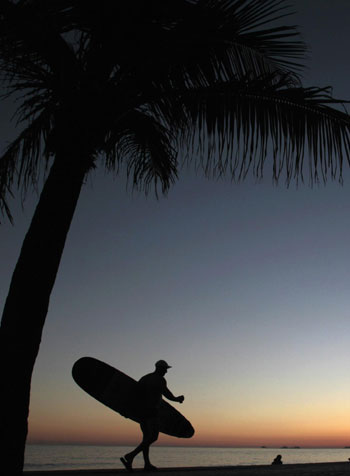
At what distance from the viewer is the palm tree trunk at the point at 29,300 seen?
3018mm

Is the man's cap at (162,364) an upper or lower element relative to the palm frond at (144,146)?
lower

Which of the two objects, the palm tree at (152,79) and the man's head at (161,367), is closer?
the palm tree at (152,79)

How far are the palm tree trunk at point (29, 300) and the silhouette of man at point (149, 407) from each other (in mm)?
3933

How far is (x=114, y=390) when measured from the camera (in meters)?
7.79

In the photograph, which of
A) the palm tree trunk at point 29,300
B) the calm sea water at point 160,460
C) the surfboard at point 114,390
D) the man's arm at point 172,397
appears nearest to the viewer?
the palm tree trunk at point 29,300

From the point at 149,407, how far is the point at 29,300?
13.5ft

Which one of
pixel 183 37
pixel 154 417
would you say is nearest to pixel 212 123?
pixel 183 37

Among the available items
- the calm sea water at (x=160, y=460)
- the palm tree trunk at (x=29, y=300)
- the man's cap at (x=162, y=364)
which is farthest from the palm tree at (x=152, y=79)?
the calm sea water at (x=160, y=460)

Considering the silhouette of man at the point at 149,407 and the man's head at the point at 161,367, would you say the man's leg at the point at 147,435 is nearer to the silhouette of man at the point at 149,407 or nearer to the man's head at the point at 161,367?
the silhouette of man at the point at 149,407

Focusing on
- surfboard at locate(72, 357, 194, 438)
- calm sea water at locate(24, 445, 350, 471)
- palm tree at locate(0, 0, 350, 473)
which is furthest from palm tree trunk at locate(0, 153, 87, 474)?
calm sea water at locate(24, 445, 350, 471)

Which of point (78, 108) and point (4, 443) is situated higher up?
point (78, 108)

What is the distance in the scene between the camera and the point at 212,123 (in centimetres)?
424

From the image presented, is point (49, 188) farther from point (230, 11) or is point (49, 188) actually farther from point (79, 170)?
point (230, 11)

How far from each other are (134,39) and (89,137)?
3.12ft
